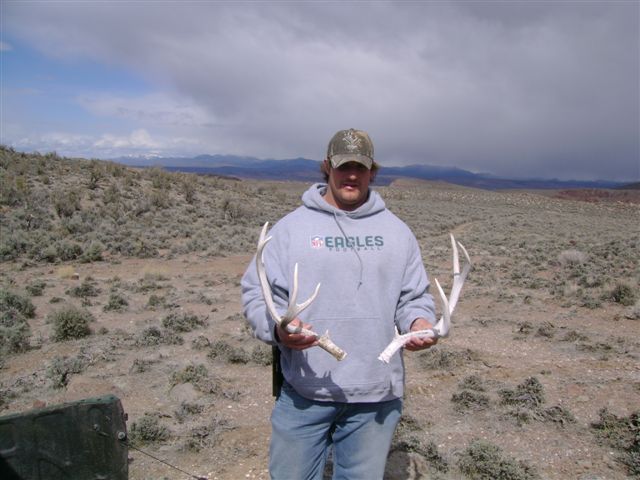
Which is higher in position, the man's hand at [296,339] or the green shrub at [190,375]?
the man's hand at [296,339]

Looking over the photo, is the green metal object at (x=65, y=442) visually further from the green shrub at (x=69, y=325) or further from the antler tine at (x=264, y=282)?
the green shrub at (x=69, y=325)

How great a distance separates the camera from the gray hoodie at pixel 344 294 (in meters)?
2.21

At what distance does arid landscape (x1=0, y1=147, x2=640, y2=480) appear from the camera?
167 inches

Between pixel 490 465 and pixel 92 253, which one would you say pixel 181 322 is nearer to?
pixel 490 465

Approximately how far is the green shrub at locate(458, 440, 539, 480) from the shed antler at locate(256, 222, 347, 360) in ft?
8.34

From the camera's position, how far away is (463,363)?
6.38 metres

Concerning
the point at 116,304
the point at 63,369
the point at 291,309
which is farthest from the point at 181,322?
the point at 291,309

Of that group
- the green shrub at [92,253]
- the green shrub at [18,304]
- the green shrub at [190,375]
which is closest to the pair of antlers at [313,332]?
the green shrub at [190,375]

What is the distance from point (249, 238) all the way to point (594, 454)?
14.3m

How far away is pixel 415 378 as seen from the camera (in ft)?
19.4

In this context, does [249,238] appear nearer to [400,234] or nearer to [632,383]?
[632,383]

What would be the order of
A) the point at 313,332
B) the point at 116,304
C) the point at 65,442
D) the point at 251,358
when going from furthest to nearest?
the point at 116,304 → the point at 251,358 → the point at 65,442 → the point at 313,332

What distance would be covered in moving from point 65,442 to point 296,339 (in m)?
1.58

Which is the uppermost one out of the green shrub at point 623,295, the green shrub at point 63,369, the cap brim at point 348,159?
the cap brim at point 348,159
